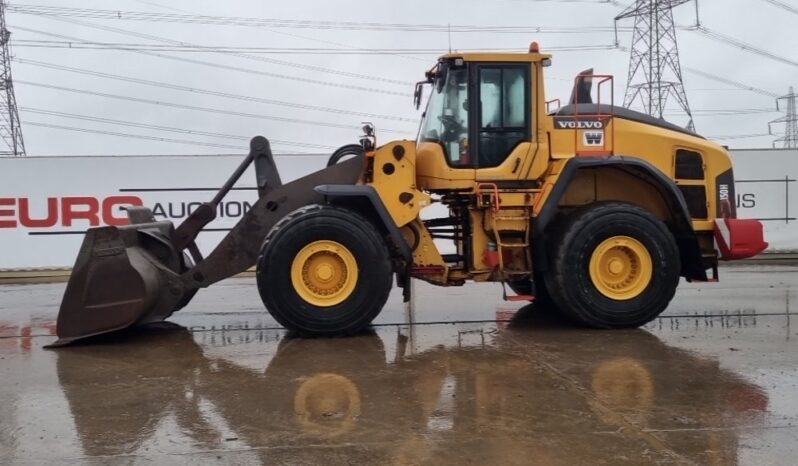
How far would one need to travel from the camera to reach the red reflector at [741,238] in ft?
22.7

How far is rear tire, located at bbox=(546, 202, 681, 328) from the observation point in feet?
22.0

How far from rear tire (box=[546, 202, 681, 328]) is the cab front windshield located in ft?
4.28

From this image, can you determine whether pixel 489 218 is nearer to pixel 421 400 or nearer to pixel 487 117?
pixel 487 117

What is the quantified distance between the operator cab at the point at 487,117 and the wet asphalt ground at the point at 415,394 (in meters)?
1.61

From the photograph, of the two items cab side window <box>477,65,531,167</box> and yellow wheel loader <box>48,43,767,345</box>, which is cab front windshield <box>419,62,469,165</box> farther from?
cab side window <box>477,65,531,167</box>

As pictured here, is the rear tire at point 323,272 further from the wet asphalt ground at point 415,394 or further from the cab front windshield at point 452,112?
the cab front windshield at point 452,112

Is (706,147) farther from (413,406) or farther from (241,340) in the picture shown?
(241,340)

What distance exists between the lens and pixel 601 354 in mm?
5848

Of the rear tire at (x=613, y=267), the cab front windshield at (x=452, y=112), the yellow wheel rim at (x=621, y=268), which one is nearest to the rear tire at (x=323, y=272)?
the cab front windshield at (x=452, y=112)

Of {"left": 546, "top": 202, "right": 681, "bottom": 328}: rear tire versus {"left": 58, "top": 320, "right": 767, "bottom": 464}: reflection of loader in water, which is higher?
{"left": 546, "top": 202, "right": 681, "bottom": 328}: rear tire

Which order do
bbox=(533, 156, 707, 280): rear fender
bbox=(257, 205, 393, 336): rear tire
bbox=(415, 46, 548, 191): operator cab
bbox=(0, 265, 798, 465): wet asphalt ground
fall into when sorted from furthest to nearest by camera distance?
bbox=(415, 46, 548, 191): operator cab < bbox=(533, 156, 707, 280): rear fender < bbox=(257, 205, 393, 336): rear tire < bbox=(0, 265, 798, 465): wet asphalt ground

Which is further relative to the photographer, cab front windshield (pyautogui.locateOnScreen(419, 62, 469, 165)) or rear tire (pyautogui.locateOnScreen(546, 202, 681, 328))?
cab front windshield (pyautogui.locateOnScreen(419, 62, 469, 165))

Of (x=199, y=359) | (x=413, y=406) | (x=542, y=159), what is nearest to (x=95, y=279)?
(x=199, y=359)

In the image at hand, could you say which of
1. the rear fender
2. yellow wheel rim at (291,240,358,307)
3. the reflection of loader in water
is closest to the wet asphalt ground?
the reflection of loader in water
